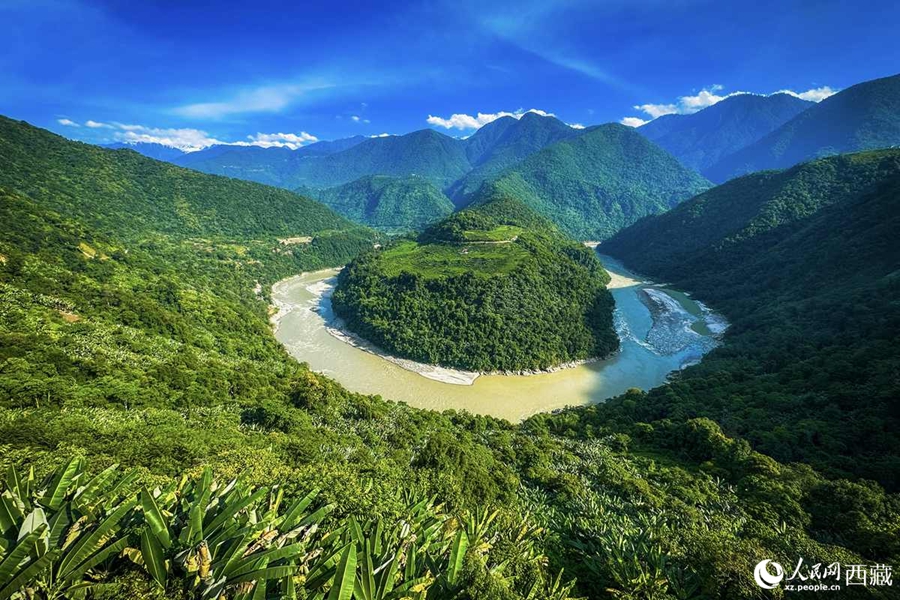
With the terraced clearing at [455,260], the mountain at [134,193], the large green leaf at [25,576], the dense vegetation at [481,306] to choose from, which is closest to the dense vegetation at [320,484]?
the large green leaf at [25,576]

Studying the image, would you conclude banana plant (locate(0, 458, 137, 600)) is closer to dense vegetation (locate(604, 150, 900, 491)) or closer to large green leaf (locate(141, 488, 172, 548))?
large green leaf (locate(141, 488, 172, 548))

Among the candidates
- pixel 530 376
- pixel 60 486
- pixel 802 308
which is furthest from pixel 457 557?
pixel 802 308

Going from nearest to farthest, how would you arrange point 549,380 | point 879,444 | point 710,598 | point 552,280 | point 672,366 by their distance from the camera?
point 710,598 → point 879,444 → point 549,380 → point 672,366 → point 552,280

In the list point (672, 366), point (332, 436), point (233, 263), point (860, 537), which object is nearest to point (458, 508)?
point (332, 436)

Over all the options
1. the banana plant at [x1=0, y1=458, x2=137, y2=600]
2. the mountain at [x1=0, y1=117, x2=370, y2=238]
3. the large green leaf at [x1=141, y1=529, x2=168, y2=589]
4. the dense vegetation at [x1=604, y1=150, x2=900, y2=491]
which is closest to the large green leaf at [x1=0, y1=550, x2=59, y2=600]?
the banana plant at [x1=0, y1=458, x2=137, y2=600]

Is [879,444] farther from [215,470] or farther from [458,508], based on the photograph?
[215,470]

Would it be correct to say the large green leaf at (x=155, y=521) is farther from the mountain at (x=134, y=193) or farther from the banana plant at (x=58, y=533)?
the mountain at (x=134, y=193)

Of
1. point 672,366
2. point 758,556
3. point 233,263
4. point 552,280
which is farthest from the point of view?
point 233,263

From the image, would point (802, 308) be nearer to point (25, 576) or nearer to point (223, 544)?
point (223, 544)
